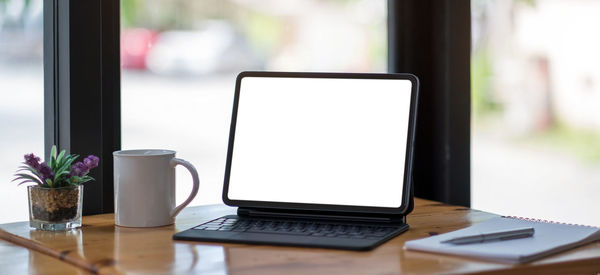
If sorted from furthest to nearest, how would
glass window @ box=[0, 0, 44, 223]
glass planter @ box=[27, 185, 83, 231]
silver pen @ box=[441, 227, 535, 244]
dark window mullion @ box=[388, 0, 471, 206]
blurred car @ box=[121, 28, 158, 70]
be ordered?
dark window mullion @ box=[388, 0, 471, 206], blurred car @ box=[121, 28, 158, 70], glass window @ box=[0, 0, 44, 223], glass planter @ box=[27, 185, 83, 231], silver pen @ box=[441, 227, 535, 244]

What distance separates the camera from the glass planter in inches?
53.4

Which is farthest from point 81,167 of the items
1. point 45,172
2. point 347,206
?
point 347,206

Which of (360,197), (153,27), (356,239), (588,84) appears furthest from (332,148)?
(588,84)

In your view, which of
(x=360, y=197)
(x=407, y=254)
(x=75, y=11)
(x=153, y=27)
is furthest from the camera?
(x=153, y=27)

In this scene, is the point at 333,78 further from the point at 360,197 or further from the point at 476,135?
the point at 476,135

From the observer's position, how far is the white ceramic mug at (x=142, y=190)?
140cm

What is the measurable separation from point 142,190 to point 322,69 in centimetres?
65

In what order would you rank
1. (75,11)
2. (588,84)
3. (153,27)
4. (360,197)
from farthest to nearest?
Answer: (588,84) < (153,27) < (75,11) < (360,197)

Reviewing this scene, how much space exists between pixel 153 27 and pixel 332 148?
504 millimetres

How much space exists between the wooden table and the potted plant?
0.03 m

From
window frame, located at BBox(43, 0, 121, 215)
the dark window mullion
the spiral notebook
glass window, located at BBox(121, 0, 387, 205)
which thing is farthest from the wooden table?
the dark window mullion

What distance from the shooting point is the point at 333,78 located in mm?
1483

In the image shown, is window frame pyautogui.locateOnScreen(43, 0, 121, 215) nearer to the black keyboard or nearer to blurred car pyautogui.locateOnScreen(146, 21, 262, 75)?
blurred car pyautogui.locateOnScreen(146, 21, 262, 75)

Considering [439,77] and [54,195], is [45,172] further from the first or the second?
[439,77]
